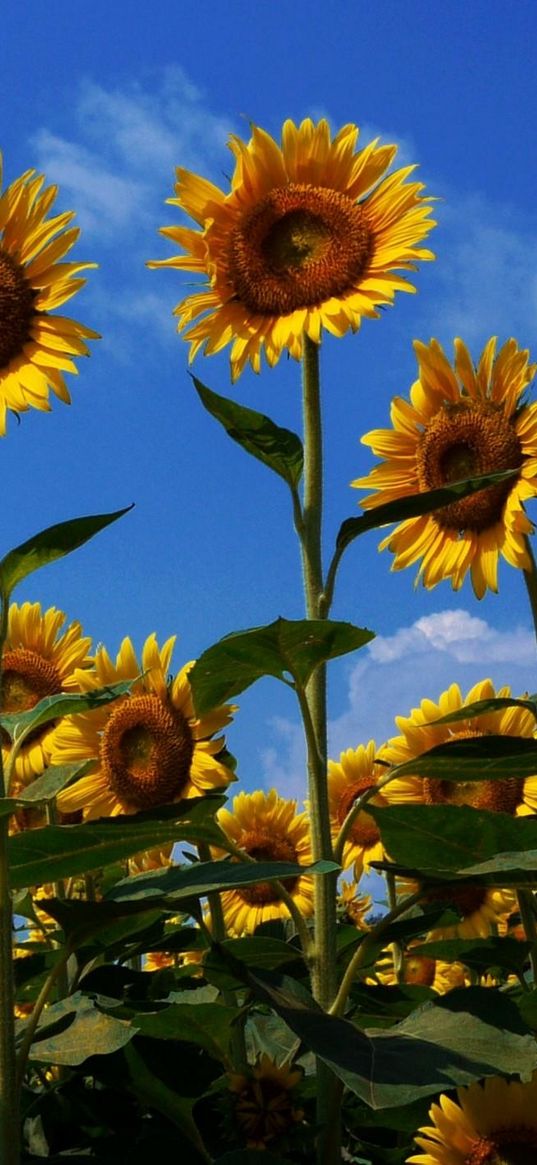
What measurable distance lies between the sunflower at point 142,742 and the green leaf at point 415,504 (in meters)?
0.94

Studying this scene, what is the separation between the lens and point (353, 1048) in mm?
2365

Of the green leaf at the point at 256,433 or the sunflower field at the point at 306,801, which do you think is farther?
the green leaf at the point at 256,433

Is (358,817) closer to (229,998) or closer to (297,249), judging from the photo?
(229,998)

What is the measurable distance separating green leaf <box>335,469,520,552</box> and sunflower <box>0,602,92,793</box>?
6.31ft

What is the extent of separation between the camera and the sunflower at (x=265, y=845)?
5285 mm

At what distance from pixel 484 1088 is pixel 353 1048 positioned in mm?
512

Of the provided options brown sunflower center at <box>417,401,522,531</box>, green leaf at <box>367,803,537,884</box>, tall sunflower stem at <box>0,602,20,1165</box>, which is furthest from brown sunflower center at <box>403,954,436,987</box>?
tall sunflower stem at <box>0,602,20,1165</box>

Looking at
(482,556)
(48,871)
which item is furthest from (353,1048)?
(482,556)

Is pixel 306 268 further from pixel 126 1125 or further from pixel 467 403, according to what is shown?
pixel 126 1125

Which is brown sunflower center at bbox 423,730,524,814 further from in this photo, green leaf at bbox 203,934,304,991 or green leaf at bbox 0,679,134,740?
green leaf at bbox 0,679,134,740

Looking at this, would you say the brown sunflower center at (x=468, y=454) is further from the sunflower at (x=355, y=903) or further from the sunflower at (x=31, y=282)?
the sunflower at (x=355, y=903)

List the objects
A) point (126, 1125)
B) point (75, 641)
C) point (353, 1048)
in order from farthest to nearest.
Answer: point (75, 641), point (126, 1125), point (353, 1048)

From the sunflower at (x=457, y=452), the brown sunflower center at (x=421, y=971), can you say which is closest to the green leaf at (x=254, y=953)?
the sunflower at (x=457, y=452)

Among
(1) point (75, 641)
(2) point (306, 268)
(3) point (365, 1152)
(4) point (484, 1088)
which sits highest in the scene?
(2) point (306, 268)
